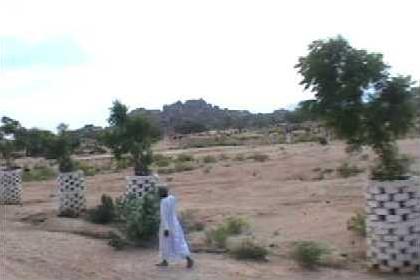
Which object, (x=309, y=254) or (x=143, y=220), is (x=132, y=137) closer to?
(x=143, y=220)

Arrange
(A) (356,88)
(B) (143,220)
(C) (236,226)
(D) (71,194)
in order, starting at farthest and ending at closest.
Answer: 1. (D) (71,194)
2. (C) (236,226)
3. (B) (143,220)
4. (A) (356,88)

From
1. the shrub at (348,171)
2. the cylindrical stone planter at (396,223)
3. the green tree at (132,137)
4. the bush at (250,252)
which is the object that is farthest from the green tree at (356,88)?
the shrub at (348,171)

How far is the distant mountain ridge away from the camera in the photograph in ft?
352

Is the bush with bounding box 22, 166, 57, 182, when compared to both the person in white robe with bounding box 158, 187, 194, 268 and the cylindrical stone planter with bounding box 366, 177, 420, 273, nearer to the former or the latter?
the person in white robe with bounding box 158, 187, 194, 268

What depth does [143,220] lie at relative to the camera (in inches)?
638

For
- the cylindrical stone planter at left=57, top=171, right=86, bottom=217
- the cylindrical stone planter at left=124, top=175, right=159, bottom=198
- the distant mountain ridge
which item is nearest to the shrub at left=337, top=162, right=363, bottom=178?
the cylindrical stone planter at left=57, top=171, right=86, bottom=217

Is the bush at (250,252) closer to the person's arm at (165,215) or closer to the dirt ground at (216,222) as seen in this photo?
the dirt ground at (216,222)

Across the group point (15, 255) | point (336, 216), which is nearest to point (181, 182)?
point (336, 216)

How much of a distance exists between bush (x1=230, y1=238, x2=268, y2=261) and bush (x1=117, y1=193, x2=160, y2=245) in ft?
8.32

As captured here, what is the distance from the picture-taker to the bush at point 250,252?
1390cm

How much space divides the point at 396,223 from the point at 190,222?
7.04 meters

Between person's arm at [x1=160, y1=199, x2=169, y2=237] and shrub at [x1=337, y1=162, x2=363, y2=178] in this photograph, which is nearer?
person's arm at [x1=160, y1=199, x2=169, y2=237]

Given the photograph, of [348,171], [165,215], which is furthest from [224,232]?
[348,171]

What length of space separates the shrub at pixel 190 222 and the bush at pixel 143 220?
141 cm
